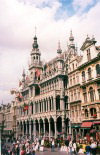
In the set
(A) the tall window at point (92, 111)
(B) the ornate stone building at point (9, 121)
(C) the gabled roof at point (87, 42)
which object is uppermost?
(C) the gabled roof at point (87, 42)

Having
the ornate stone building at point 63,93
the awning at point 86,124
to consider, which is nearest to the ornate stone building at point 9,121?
the ornate stone building at point 63,93

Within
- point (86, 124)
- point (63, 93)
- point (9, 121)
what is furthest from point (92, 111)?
point (9, 121)

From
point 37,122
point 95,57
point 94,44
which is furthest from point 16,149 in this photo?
point 37,122

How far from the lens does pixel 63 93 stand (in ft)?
178

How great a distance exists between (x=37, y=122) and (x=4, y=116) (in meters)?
48.7

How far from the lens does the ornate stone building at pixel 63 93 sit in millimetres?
39656

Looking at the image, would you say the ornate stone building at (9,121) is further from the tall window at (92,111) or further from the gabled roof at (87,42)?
the gabled roof at (87,42)

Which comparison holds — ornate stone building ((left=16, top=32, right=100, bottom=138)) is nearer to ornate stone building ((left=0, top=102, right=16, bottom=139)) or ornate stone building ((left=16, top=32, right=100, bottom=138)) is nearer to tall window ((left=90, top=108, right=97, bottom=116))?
tall window ((left=90, top=108, right=97, bottom=116))

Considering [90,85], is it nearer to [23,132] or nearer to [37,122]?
[37,122]

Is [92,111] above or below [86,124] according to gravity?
above

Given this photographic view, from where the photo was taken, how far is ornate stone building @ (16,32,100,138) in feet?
130

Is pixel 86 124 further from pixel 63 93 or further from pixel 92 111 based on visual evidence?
pixel 63 93

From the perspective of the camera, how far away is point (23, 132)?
7219cm

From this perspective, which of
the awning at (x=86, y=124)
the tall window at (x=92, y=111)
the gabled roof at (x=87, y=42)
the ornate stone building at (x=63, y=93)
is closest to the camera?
the awning at (x=86, y=124)
